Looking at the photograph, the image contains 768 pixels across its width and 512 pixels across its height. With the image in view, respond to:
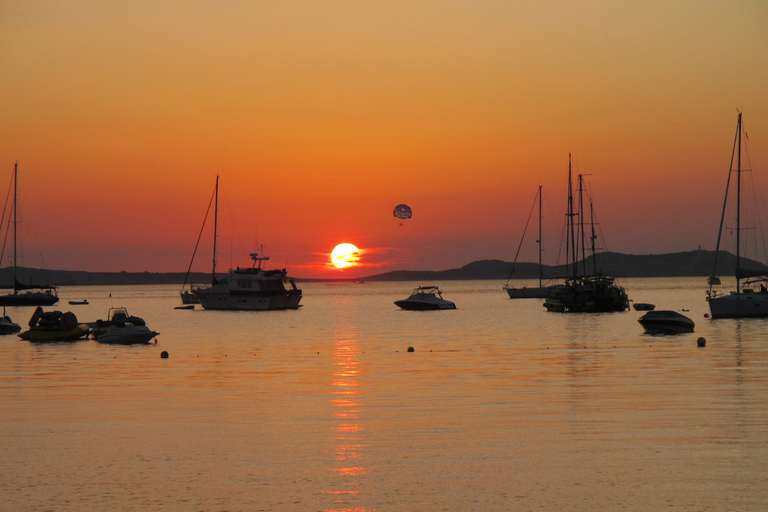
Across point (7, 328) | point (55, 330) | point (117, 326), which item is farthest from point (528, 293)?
point (55, 330)

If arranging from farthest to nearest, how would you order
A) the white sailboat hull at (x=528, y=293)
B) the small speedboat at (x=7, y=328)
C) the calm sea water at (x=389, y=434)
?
the white sailboat hull at (x=528, y=293)
the small speedboat at (x=7, y=328)
the calm sea water at (x=389, y=434)

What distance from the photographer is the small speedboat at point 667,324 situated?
65812 mm

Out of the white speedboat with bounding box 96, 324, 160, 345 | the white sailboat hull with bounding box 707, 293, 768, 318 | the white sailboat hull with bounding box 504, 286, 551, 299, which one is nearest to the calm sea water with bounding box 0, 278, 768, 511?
the white speedboat with bounding box 96, 324, 160, 345

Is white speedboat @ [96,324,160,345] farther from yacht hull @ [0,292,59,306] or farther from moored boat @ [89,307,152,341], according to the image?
yacht hull @ [0,292,59,306]

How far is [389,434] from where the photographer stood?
22.2 meters

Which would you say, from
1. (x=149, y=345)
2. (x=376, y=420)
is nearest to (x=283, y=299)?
(x=149, y=345)

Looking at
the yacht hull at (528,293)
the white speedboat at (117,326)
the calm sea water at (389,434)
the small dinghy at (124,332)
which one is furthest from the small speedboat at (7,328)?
the yacht hull at (528,293)

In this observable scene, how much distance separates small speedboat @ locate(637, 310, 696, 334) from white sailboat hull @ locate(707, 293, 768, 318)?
19470mm

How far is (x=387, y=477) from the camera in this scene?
56.2 ft

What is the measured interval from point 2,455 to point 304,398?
12.3 m

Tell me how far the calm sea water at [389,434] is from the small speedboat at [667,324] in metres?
18.8

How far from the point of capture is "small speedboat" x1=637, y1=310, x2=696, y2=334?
6581 centimetres

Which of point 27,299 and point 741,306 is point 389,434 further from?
point 27,299

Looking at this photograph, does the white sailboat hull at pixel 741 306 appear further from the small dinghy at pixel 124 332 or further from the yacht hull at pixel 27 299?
the yacht hull at pixel 27 299
